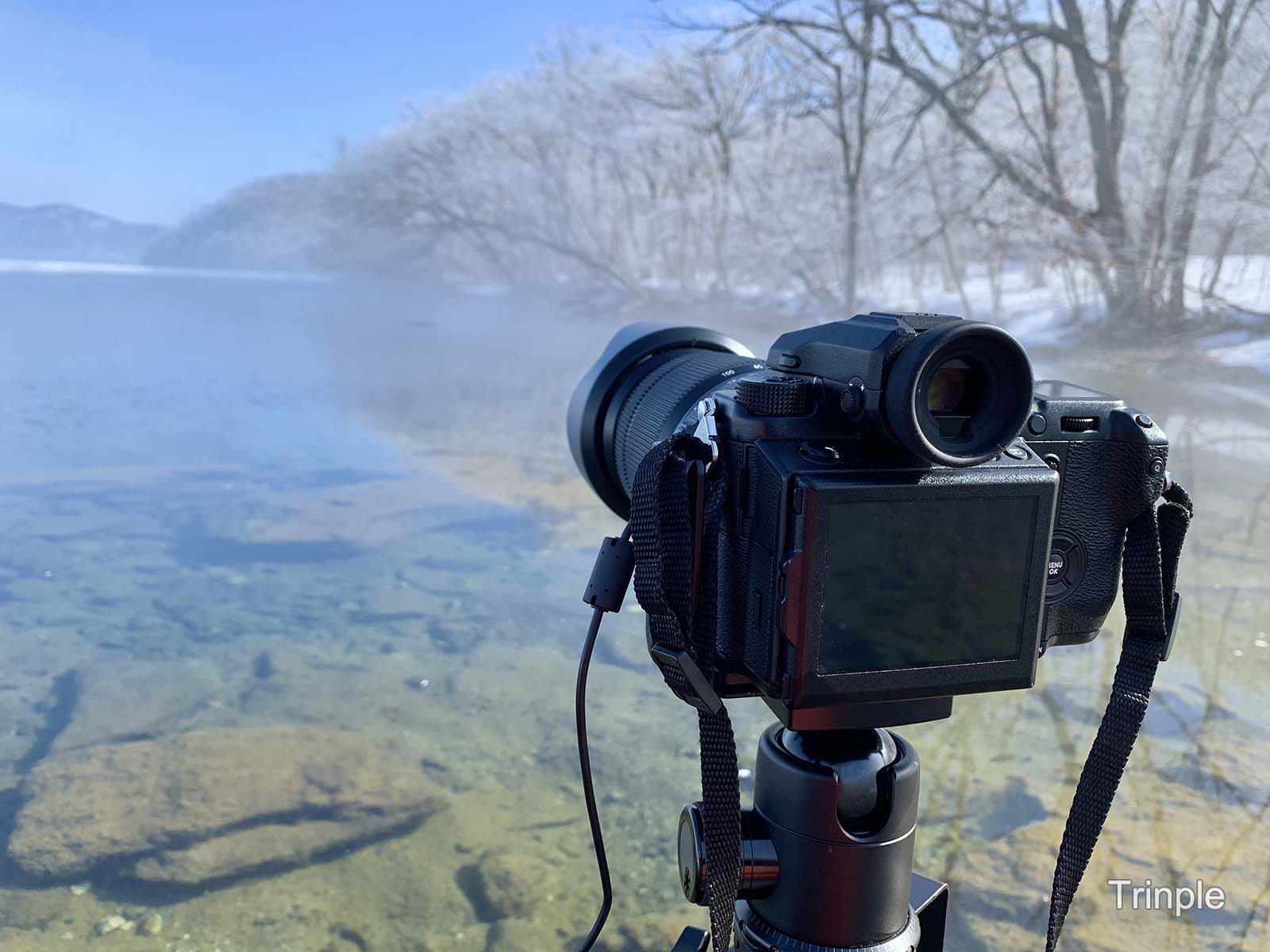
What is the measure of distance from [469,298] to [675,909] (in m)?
13.4

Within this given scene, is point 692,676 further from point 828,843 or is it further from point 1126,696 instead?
point 1126,696

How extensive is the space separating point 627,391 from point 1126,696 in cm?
49

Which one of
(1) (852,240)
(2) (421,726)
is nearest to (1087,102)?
(1) (852,240)

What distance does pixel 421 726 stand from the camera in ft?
5.57

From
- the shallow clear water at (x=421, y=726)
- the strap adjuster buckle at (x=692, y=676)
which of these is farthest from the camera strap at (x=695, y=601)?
the shallow clear water at (x=421, y=726)

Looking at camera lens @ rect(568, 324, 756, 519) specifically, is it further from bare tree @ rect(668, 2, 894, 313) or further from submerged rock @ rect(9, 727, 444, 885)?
bare tree @ rect(668, 2, 894, 313)

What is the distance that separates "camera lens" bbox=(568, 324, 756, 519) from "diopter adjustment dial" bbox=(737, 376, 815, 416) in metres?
0.24

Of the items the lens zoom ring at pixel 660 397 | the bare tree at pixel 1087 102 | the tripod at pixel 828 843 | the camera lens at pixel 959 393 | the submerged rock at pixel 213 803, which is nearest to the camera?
the camera lens at pixel 959 393

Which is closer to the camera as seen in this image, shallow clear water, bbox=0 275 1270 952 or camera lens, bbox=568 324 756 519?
camera lens, bbox=568 324 756 519

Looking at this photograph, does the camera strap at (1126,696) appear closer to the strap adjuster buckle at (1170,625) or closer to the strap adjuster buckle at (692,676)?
the strap adjuster buckle at (1170,625)

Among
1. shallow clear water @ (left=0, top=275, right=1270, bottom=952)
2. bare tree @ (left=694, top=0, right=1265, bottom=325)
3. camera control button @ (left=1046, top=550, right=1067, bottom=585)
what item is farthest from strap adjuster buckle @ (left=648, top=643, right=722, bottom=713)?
bare tree @ (left=694, top=0, right=1265, bottom=325)

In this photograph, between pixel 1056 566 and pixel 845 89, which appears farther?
pixel 845 89

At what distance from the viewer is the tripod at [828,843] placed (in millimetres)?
650

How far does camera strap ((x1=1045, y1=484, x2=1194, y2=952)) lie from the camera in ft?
2.32
